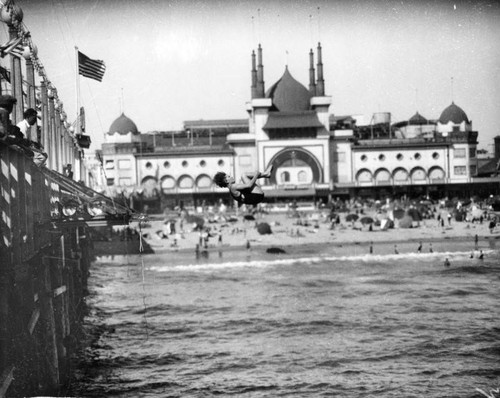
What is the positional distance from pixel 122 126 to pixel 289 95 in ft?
77.3

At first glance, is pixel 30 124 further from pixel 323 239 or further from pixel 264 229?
pixel 264 229

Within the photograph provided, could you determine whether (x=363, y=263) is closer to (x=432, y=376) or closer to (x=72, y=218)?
(x=432, y=376)

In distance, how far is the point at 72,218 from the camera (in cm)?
1927

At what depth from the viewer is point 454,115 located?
351 ft

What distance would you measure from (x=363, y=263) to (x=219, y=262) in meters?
9.56

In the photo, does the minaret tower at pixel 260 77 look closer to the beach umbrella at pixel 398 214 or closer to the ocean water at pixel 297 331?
the beach umbrella at pixel 398 214

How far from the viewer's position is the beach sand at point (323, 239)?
2184 inches

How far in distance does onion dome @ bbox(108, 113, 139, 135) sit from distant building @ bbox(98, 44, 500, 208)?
2.42ft

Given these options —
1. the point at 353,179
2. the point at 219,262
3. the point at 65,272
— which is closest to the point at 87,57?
the point at 65,272

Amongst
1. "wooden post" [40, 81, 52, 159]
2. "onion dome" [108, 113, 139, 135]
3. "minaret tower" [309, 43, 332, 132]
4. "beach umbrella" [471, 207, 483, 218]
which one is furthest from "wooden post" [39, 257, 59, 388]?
"onion dome" [108, 113, 139, 135]

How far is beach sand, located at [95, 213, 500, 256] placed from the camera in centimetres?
5548

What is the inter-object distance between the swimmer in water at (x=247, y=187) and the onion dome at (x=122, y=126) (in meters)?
91.9

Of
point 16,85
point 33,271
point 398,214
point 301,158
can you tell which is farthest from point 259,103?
point 33,271

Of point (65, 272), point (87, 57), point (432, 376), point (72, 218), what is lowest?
point (432, 376)
